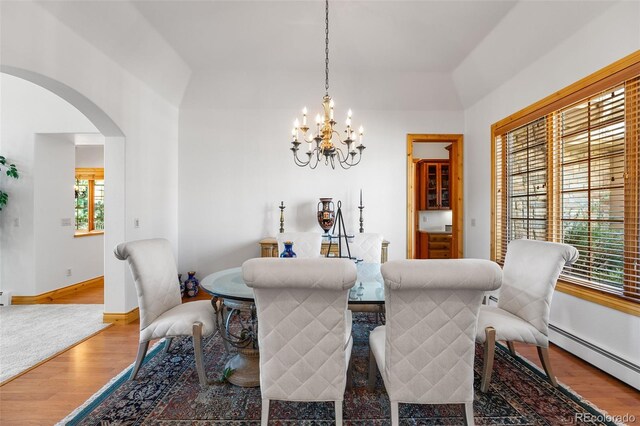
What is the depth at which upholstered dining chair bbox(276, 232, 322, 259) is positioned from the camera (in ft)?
9.93

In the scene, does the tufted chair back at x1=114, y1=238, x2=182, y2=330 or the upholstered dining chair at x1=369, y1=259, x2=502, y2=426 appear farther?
the tufted chair back at x1=114, y1=238, x2=182, y2=330

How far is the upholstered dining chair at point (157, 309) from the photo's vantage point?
1950mm

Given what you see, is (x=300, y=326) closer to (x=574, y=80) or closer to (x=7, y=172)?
(x=574, y=80)

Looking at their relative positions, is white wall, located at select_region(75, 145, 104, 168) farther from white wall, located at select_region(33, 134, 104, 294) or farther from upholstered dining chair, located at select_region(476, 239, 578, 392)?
upholstered dining chair, located at select_region(476, 239, 578, 392)

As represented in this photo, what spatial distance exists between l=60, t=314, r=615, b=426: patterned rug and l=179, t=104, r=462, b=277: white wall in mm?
2214

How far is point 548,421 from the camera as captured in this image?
165cm

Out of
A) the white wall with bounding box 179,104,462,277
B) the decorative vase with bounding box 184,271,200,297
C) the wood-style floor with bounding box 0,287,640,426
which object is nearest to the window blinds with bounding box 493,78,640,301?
the wood-style floor with bounding box 0,287,640,426

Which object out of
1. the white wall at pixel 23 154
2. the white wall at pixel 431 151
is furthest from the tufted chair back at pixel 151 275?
the white wall at pixel 431 151

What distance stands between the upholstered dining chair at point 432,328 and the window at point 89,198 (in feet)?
23.0

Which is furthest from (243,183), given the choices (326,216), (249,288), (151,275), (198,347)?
(198,347)

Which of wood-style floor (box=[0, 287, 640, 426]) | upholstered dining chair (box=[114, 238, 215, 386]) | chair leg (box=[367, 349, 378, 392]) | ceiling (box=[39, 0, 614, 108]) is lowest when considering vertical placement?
wood-style floor (box=[0, 287, 640, 426])

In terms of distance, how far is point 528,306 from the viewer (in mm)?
1971

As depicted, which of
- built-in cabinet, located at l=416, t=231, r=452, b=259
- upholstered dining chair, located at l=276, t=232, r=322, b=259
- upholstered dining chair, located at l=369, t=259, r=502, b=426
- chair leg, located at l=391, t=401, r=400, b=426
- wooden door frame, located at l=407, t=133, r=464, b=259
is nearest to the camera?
upholstered dining chair, located at l=369, t=259, r=502, b=426

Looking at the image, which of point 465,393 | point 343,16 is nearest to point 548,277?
point 465,393
